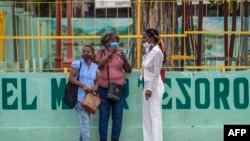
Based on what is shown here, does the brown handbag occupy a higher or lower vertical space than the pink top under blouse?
lower

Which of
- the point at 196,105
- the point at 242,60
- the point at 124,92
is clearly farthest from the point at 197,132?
the point at 242,60

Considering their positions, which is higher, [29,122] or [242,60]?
[242,60]

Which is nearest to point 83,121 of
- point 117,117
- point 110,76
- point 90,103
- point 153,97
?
point 90,103

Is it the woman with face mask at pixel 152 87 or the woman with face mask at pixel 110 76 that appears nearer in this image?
the woman with face mask at pixel 152 87

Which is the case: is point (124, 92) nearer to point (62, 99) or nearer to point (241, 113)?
point (62, 99)

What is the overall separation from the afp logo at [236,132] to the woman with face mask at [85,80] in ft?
6.91

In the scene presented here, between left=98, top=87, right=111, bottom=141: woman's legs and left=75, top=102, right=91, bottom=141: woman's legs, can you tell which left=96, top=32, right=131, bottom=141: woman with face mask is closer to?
left=98, top=87, right=111, bottom=141: woman's legs

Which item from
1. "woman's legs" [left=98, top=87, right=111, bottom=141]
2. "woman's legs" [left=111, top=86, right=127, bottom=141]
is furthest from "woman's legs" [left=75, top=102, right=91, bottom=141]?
"woman's legs" [left=111, top=86, right=127, bottom=141]

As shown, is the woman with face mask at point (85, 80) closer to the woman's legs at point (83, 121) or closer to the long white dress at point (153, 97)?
the woman's legs at point (83, 121)

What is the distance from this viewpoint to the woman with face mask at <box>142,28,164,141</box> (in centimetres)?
923

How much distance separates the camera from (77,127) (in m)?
9.88

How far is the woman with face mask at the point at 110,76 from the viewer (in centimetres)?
940

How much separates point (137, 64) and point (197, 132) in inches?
53.8

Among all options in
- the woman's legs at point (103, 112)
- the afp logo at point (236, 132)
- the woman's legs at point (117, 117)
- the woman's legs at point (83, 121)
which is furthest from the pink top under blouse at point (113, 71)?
the afp logo at point (236, 132)
